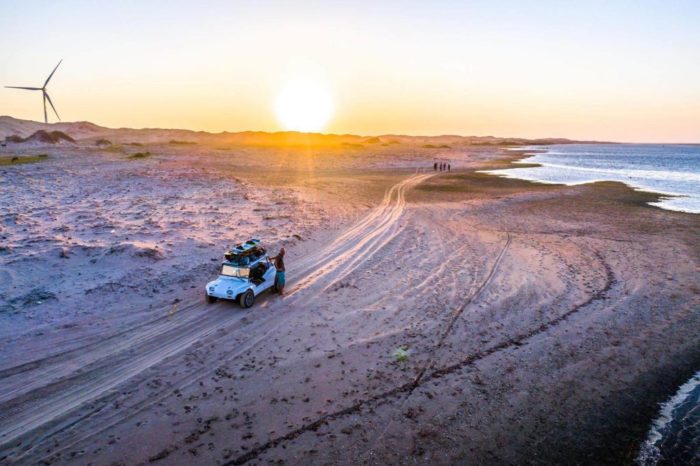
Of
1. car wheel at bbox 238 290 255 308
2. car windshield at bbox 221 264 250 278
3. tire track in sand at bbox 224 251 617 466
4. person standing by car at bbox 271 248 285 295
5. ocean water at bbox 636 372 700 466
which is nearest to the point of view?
tire track in sand at bbox 224 251 617 466

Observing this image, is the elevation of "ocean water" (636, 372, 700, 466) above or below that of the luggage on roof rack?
below

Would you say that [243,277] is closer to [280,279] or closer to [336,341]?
[280,279]

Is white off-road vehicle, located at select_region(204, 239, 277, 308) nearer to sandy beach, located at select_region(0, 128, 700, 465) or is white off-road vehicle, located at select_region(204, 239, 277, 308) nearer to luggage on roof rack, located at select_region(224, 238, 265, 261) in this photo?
luggage on roof rack, located at select_region(224, 238, 265, 261)

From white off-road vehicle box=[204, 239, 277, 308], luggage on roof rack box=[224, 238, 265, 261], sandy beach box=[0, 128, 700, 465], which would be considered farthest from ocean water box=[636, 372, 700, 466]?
luggage on roof rack box=[224, 238, 265, 261]

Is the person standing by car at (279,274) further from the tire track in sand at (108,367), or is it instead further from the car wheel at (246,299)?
the car wheel at (246,299)

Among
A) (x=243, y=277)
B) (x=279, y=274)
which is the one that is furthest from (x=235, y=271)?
(x=279, y=274)

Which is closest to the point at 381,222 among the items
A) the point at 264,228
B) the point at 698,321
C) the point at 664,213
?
the point at 264,228

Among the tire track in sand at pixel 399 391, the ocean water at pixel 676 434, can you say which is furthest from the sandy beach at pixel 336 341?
the ocean water at pixel 676 434

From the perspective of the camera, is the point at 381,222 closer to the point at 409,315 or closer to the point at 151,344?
the point at 409,315
